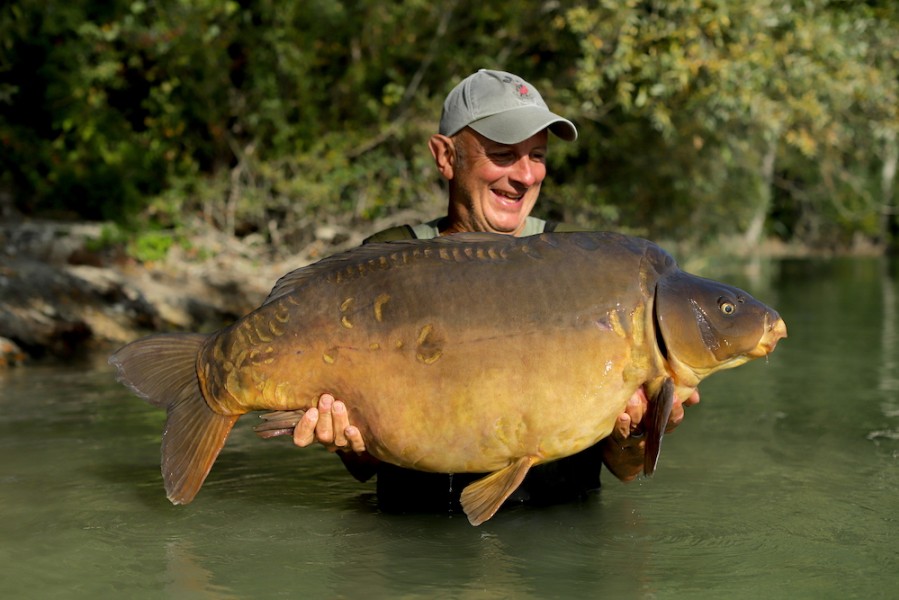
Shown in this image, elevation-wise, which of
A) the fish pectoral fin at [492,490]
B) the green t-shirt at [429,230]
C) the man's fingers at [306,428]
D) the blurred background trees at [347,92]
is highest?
the green t-shirt at [429,230]

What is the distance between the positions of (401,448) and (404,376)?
0.70 ft

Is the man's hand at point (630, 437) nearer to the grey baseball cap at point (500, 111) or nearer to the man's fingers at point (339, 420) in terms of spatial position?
the man's fingers at point (339, 420)

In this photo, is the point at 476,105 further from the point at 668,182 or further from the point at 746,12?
the point at 668,182

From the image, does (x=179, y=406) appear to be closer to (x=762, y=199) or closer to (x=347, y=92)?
(x=347, y=92)

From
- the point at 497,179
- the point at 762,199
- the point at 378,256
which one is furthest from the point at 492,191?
the point at 762,199

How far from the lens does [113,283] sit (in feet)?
33.2

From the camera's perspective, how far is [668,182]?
15.6 meters

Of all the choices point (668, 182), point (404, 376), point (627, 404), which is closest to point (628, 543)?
point (627, 404)

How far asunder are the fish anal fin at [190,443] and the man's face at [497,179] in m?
1.12

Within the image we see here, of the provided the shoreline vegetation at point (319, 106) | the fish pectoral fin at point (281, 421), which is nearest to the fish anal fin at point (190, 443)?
the fish pectoral fin at point (281, 421)

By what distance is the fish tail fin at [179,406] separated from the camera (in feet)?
10.8

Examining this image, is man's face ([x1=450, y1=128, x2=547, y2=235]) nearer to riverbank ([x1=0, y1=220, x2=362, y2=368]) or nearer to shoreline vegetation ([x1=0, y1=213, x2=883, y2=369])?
shoreline vegetation ([x1=0, y1=213, x2=883, y2=369])

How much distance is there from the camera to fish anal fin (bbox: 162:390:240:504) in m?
3.29

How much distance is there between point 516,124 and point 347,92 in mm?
10199
